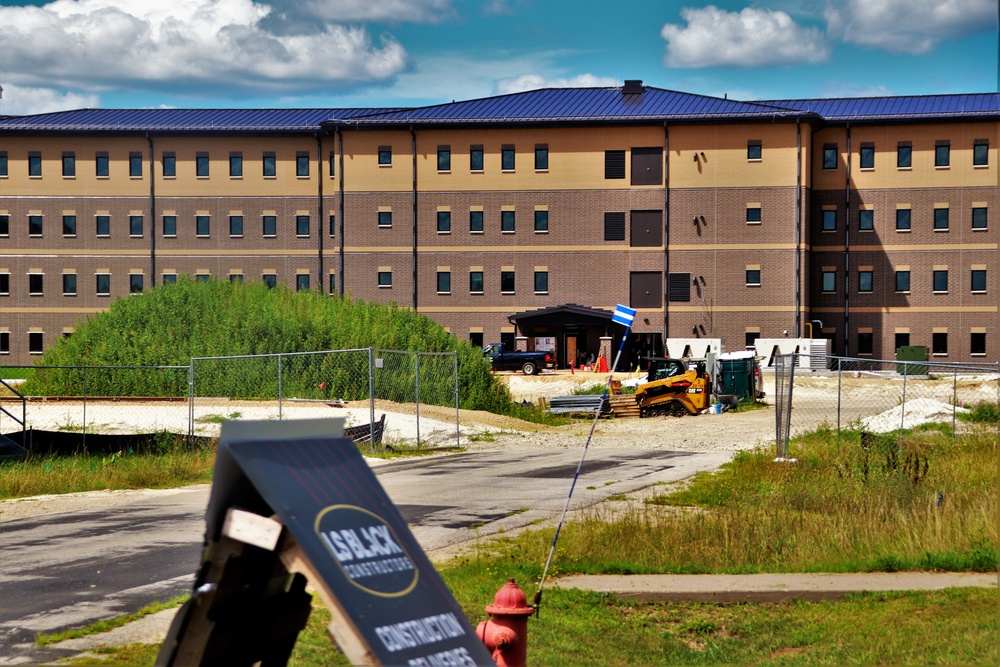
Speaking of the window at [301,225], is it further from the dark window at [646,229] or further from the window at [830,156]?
the window at [830,156]

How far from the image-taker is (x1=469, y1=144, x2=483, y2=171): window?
221ft

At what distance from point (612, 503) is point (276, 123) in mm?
61630

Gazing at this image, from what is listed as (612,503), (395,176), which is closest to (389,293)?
(395,176)

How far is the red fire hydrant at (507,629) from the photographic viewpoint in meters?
6.22

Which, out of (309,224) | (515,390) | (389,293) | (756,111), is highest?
(756,111)

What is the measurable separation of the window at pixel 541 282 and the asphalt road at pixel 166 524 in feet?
139

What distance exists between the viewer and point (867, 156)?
222 feet

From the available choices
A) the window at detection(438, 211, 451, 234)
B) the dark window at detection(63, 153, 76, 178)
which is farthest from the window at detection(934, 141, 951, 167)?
the dark window at detection(63, 153, 76, 178)

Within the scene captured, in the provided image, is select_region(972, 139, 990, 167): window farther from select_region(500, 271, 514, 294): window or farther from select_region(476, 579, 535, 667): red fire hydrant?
select_region(476, 579, 535, 667): red fire hydrant

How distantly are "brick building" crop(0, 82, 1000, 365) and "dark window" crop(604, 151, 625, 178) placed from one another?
116 mm

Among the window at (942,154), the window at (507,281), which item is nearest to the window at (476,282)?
the window at (507,281)

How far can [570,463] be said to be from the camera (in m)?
23.2

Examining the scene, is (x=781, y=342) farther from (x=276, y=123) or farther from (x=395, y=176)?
(x=276, y=123)

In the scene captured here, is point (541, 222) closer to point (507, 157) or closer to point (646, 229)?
point (507, 157)
